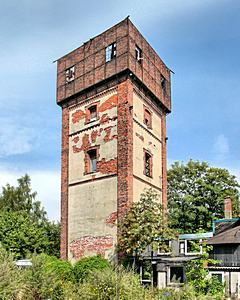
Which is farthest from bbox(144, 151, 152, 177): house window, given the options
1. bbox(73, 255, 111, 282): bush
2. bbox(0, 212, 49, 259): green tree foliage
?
bbox(0, 212, 49, 259): green tree foliage

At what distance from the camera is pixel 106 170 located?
2412 cm

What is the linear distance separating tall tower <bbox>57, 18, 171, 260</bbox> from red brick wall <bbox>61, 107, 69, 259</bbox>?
0.06 meters

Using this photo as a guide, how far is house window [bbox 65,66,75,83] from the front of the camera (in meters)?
27.7

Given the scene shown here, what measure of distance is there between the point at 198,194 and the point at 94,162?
1509cm

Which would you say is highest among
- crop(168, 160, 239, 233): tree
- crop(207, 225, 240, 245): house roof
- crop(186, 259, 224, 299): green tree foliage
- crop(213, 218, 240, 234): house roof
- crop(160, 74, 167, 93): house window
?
crop(160, 74, 167, 93): house window

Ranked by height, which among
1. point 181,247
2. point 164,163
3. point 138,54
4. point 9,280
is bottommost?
point 9,280

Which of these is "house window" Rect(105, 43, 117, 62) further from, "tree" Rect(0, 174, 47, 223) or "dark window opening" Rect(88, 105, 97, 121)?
"tree" Rect(0, 174, 47, 223)

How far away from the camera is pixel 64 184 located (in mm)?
26281

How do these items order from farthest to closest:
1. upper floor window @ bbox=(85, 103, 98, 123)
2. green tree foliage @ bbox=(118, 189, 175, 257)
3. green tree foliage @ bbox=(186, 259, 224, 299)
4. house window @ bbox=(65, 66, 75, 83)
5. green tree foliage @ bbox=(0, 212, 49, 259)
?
1. green tree foliage @ bbox=(0, 212, 49, 259)
2. house window @ bbox=(65, 66, 75, 83)
3. upper floor window @ bbox=(85, 103, 98, 123)
4. green tree foliage @ bbox=(118, 189, 175, 257)
5. green tree foliage @ bbox=(186, 259, 224, 299)

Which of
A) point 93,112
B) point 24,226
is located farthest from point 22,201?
point 93,112

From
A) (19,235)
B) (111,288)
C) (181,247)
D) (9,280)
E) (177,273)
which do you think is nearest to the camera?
(9,280)

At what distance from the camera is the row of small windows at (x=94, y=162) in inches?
992

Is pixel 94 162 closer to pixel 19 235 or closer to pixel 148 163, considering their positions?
pixel 148 163

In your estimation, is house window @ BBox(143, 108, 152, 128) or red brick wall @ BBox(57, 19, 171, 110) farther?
house window @ BBox(143, 108, 152, 128)
